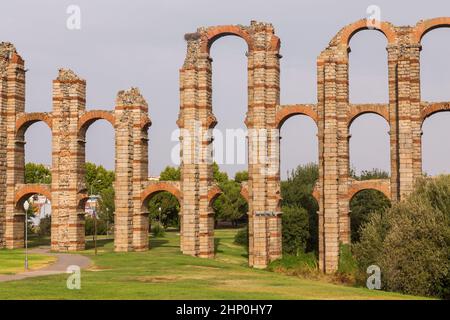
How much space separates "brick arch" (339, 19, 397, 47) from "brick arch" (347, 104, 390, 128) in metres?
4.30

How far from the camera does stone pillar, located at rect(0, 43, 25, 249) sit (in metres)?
50.3

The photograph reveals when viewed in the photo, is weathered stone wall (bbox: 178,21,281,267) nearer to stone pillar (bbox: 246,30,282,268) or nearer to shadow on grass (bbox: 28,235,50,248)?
stone pillar (bbox: 246,30,282,268)

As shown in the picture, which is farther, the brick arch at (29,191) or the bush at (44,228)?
the bush at (44,228)

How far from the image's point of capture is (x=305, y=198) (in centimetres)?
5684

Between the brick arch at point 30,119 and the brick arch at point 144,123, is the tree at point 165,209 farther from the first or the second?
the brick arch at point 144,123

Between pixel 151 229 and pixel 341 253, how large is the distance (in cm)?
3170

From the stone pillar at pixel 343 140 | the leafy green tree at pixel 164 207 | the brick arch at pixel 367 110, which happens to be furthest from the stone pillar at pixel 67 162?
the leafy green tree at pixel 164 207

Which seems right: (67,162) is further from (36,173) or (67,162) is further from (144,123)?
(36,173)

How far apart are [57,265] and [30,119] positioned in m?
17.4

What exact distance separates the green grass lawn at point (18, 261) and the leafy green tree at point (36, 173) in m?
49.5

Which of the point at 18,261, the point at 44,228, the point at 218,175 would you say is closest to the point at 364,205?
the point at 18,261

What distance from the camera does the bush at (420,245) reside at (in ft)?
105
